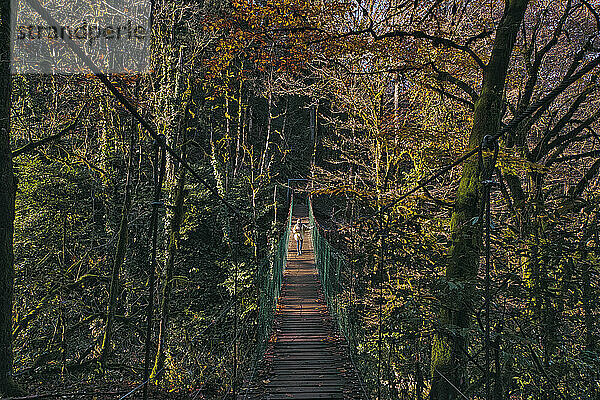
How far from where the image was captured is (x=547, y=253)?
188 cm

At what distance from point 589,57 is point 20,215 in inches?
277

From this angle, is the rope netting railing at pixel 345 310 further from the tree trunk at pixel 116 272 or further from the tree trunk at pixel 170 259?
the tree trunk at pixel 116 272

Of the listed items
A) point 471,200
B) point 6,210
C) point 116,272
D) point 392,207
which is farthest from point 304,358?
point 6,210

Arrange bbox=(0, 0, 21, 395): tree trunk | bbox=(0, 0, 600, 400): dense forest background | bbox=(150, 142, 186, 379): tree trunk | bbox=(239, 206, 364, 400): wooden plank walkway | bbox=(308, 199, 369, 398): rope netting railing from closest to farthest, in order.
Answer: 1. bbox=(0, 0, 600, 400): dense forest background
2. bbox=(0, 0, 21, 395): tree trunk
3. bbox=(239, 206, 364, 400): wooden plank walkway
4. bbox=(308, 199, 369, 398): rope netting railing
5. bbox=(150, 142, 186, 379): tree trunk

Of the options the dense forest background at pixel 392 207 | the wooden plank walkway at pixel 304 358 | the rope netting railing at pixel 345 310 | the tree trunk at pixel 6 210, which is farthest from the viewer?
the rope netting railing at pixel 345 310

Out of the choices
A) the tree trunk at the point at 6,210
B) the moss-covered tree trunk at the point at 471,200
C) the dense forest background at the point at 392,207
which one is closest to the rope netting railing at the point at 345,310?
the dense forest background at the point at 392,207

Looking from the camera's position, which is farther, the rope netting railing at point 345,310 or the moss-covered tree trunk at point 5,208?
the rope netting railing at point 345,310

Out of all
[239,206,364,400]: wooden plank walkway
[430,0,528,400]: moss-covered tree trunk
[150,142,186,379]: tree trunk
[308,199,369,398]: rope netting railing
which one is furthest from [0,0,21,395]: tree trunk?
[150,142,186,379]: tree trunk

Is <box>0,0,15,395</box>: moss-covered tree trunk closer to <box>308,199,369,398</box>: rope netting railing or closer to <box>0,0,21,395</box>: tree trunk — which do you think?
<box>0,0,21,395</box>: tree trunk

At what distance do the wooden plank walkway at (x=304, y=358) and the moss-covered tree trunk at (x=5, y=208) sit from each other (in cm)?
236

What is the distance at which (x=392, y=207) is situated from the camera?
3.19 meters

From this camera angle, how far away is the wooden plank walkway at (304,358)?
433 cm

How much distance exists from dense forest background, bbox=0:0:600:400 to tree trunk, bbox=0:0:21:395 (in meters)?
0.01

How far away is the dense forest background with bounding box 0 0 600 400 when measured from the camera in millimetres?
1913
